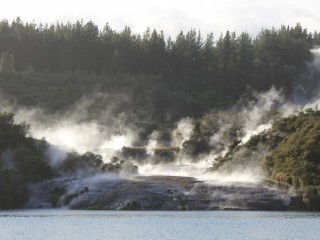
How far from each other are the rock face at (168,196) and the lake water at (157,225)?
4484 millimetres

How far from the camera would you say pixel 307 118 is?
110m

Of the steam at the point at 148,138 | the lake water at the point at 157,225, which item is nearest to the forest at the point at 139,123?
the steam at the point at 148,138

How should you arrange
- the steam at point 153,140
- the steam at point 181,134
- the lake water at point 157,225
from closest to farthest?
the lake water at point 157,225 < the steam at point 181,134 < the steam at point 153,140

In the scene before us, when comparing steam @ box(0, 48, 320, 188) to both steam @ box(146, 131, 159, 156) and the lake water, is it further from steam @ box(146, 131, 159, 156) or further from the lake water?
the lake water

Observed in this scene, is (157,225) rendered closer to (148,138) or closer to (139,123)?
(148,138)

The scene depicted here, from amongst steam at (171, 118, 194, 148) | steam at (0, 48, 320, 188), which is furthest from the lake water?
steam at (171, 118, 194, 148)

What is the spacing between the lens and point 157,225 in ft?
220

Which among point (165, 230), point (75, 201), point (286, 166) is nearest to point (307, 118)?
point (286, 166)

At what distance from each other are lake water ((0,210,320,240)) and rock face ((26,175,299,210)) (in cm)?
448

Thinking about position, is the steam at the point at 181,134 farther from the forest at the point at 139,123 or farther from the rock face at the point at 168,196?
the rock face at the point at 168,196

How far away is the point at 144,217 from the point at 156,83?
118896mm

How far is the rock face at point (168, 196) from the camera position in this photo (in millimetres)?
89438

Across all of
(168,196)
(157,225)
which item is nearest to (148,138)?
(168,196)

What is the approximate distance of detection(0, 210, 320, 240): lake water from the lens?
58.0 metres
